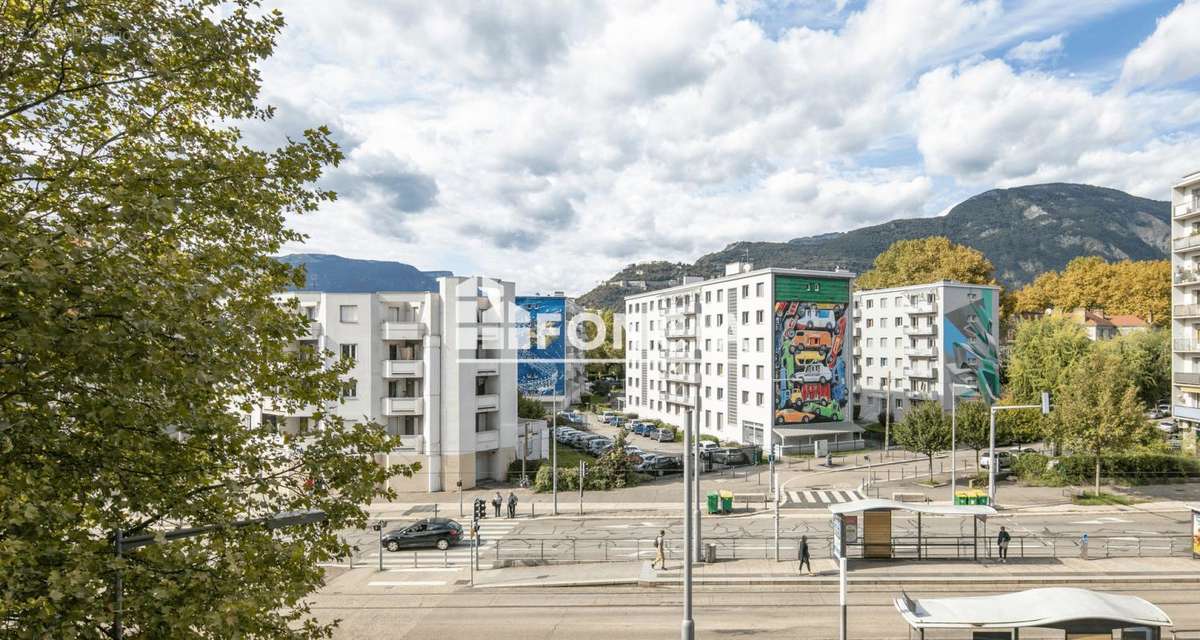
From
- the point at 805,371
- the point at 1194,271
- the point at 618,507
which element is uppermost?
the point at 1194,271

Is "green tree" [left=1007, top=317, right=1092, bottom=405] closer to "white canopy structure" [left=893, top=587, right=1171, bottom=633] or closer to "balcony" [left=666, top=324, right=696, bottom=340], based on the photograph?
"balcony" [left=666, top=324, right=696, bottom=340]

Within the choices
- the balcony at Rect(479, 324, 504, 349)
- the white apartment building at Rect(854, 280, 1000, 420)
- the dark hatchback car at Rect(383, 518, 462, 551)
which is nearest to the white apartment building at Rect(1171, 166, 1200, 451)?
the white apartment building at Rect(854, 280, 1000, 420)

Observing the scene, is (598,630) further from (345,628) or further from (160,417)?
(160,417)

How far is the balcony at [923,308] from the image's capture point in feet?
201

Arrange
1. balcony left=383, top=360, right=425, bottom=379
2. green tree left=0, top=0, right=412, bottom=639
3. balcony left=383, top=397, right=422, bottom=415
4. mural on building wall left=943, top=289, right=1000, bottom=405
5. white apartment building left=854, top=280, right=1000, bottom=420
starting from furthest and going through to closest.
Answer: mural on building wall left=943, top=289, right=1000, bottom=405
white apartment building left=854, top=280, right=1000, bottom=420
balcony left=383, top=360, right=425, bottom=379
balcony left=383, top=397, right=422, bottom=415
green tree left=0, top=0, right=412, bottom=639

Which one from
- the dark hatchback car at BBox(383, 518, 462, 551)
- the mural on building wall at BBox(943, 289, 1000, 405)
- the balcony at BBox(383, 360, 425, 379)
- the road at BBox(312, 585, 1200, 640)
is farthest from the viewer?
the mural on building wall at BBox(943, 289, 1000, 405)

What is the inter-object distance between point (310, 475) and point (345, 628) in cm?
1291

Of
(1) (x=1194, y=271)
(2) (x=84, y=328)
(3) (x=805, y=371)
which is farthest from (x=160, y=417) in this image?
(1) (x=1194, y=271)

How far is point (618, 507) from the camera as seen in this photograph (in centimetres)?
3425

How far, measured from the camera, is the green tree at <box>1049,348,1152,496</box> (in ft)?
110

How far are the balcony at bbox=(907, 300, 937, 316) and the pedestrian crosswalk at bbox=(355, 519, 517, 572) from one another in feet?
157

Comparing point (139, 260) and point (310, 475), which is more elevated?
point (139, 260)

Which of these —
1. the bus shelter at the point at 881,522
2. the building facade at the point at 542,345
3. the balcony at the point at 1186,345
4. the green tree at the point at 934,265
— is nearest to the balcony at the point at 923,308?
the green tree at the point at 934,265

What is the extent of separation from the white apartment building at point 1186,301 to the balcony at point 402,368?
5135 cm
